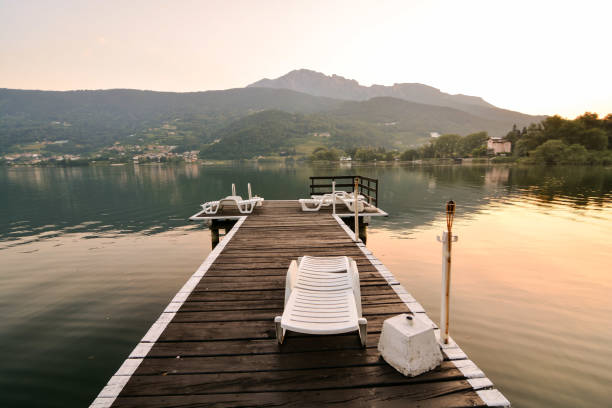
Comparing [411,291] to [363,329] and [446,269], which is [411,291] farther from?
[363,329]

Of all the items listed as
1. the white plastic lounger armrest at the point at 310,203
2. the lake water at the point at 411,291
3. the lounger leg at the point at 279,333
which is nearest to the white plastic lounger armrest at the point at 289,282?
the lounger leg at the point at 279,333

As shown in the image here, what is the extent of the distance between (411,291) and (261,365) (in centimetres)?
841

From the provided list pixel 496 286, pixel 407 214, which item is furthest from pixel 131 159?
pixel 496 286

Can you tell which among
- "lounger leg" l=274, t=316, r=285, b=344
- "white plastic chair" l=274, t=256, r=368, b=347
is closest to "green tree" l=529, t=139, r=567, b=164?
"white plastic chair" l=274, t=256, r=368, b=347

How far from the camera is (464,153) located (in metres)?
146

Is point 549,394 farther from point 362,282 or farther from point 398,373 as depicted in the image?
point 398,373

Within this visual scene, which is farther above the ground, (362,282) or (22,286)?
(362,282)

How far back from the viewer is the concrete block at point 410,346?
3.34 meters

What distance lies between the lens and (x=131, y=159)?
178 m

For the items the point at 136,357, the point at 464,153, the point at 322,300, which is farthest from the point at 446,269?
the point at 464,153

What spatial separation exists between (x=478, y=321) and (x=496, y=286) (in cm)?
327

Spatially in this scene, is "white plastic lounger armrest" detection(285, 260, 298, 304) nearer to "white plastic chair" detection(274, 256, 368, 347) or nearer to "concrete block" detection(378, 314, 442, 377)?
"white plastic chair" detection(274, 256, 368, 347)

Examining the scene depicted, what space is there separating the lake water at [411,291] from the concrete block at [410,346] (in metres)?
3.57

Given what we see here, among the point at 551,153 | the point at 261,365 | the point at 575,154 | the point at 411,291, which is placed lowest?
the point at 411,291
